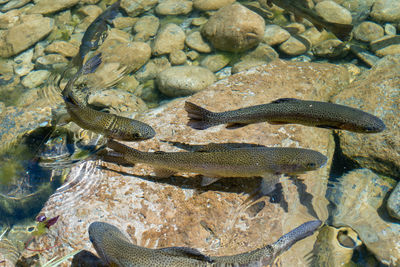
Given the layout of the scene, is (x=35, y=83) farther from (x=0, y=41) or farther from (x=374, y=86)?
(x=374, y=86)

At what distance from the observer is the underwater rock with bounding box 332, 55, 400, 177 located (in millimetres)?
5125

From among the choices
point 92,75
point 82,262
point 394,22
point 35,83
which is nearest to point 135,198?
point 82,262

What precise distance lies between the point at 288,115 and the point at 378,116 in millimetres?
1888

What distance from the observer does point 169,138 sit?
500 cm

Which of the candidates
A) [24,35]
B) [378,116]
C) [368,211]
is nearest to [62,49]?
[24,35]

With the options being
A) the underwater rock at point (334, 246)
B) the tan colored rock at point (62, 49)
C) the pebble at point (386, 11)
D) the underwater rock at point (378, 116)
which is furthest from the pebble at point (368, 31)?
the tan colored rock at point (62, 49)

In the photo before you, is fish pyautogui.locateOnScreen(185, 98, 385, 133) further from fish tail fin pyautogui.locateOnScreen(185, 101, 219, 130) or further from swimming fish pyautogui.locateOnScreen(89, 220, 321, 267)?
swimming fish pyautogui.locateOnScreen(89, 220, 321, 267)

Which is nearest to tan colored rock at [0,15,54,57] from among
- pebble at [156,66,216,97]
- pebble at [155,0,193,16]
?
pebble at [155,0,193,16]

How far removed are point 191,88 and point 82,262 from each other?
4.40 metres

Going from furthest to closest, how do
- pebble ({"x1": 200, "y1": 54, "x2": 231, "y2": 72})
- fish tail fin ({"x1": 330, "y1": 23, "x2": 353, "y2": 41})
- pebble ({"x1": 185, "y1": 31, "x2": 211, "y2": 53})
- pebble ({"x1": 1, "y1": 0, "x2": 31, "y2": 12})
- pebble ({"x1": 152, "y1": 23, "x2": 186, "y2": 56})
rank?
pebble ({"x1": 1, "y1": 0, "x2": 31, "y2": 12}) → pebble ({"x1": 185, "y1": 31, "x2": 211, "y2": 53}) → pebble ({"x1": 152, "y1": 23, "x2": 186, "y2": 56}) → pebble ({"x1": 200, "y1": 54, "x2": 231, "y2": 72}) → fish tail fin ({"x1": 330, "y1": 23, "x2": 353, "y2": 41})

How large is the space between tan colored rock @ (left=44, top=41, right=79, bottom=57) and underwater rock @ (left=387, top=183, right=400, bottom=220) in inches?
309

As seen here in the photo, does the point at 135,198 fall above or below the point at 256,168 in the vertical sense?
below

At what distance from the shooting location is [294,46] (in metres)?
8.24

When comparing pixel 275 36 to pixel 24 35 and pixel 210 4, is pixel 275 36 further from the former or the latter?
pixel 24 35
